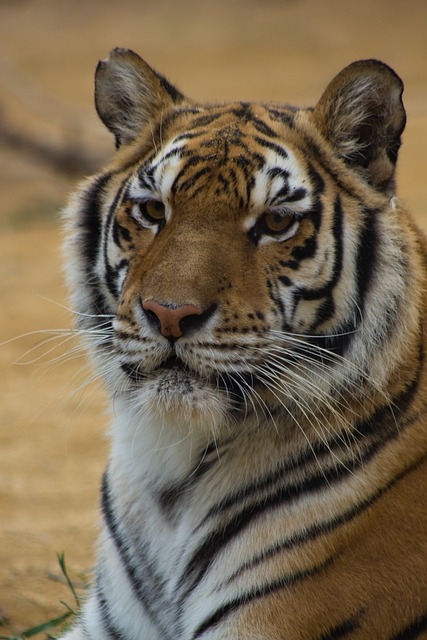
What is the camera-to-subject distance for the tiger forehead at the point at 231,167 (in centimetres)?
222

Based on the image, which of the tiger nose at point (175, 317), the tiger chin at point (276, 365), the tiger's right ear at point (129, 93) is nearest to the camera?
the tiger nose at point (175, 317)

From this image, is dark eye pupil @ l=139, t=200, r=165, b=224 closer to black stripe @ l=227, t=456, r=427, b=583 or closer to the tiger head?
the tiger head

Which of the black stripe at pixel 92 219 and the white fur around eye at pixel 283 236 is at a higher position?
the white fur around eye at pixel 283 236

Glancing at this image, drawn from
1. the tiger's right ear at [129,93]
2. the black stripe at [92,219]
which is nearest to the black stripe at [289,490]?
the black stripe at [92,219]

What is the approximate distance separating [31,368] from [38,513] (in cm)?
158

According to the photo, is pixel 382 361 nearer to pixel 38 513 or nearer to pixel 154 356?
pixel 154 356

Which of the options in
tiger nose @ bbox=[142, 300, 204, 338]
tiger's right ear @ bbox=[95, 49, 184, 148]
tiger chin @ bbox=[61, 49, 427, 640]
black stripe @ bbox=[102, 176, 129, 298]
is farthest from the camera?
tiger's right ear @ bbox=[95, 49, 184, 148]

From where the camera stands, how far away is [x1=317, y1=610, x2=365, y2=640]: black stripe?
84.5 inches

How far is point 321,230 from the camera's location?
2256mm

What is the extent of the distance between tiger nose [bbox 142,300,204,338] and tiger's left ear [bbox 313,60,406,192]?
→ 0.53 m

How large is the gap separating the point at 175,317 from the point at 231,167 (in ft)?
1.25

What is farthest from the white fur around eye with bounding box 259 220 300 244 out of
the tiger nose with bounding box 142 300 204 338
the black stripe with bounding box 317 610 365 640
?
the black stripe with bounding box 317 610 365 640

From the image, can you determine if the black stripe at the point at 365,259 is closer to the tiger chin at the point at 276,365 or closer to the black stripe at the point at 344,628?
the tiger chin at the point at 276,365

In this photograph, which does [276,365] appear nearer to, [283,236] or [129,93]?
[283,236]
